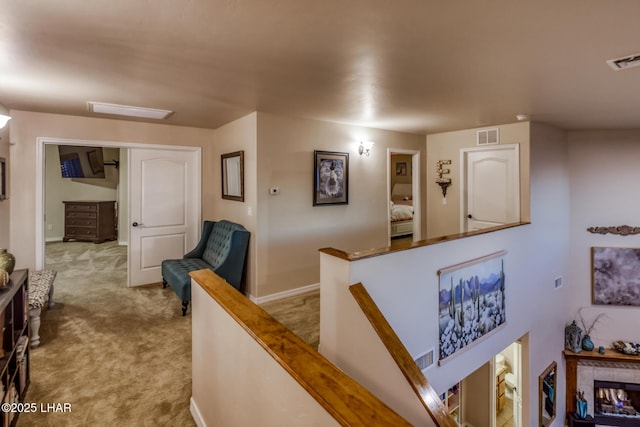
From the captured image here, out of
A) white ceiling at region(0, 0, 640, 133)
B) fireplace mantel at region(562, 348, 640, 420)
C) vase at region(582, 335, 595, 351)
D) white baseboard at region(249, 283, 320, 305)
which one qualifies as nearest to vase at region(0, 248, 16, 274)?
white ceiling at region(0, 0, 640, 133)

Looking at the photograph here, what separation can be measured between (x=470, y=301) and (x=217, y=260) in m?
2.81

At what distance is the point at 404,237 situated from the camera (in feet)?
22.8

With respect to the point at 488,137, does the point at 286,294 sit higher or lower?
lower

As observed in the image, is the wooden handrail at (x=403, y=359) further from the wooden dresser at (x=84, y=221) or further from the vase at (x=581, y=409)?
the wooden dresser at (x=84, y=221)

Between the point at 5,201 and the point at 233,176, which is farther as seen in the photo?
the point at 233,176

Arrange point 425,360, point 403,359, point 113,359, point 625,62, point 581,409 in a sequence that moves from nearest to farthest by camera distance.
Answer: point 403,359 → point 625,62 → point 113,359 → point 425,360 → point 581,409

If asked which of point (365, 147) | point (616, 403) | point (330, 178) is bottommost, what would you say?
point (616, 403)

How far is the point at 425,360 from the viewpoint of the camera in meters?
2.88

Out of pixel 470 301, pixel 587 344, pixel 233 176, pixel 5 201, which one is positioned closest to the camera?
pixel 470 301

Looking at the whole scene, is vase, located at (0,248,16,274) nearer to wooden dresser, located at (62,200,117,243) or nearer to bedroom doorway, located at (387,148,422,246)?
bedroom doorway, located at (387,148,422,246)

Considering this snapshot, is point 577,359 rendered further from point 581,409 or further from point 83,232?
point 83,232

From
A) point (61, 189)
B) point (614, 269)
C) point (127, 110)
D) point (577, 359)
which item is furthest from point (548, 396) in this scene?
point (61, 189)

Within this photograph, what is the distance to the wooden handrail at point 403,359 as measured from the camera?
179 cm

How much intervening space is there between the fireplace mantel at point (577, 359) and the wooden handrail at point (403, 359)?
16.7ft
